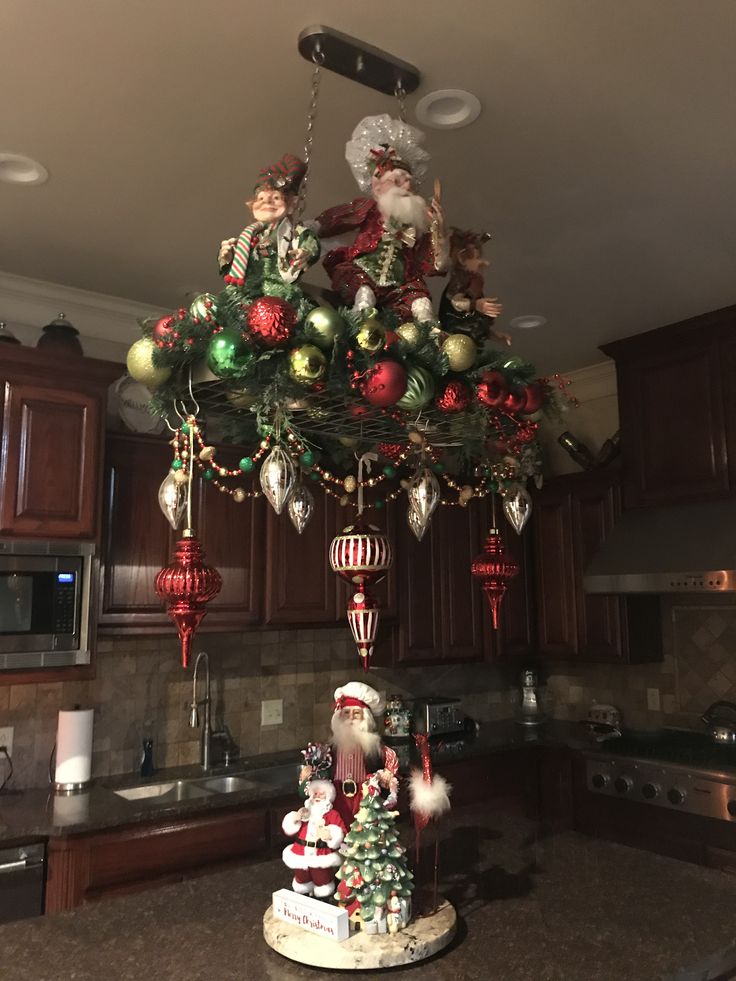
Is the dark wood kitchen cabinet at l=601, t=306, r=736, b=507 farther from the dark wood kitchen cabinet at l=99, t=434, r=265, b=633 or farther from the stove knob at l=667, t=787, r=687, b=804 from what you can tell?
the dark wood kitchen cabinet at l=99, t=434, r=265, b=633

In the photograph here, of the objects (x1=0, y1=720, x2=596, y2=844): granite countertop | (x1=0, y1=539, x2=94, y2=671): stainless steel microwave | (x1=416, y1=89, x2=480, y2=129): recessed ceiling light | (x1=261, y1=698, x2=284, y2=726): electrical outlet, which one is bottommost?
(x1=0, y1=720, x2=596, y2=844): granite countertop

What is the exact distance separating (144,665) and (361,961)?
84.3 inches

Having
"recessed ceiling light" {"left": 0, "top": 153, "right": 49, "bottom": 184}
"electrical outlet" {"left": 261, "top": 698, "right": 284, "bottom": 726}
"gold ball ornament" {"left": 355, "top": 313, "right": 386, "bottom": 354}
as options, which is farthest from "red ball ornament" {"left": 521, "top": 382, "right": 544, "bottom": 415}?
"electrical outlet" {"left": 261, "top": 698, "right": 284, "bottom": 726}

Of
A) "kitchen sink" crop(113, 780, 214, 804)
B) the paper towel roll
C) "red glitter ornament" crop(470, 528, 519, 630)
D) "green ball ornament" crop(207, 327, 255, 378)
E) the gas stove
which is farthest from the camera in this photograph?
the gas stove

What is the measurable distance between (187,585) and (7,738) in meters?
1.95

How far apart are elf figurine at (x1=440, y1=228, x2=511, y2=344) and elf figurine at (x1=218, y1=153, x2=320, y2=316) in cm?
32

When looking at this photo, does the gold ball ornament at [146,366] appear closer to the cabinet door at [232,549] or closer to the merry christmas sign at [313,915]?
the merry christmas sign at [313,915]

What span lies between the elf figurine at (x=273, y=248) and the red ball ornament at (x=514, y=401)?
16.0 inches

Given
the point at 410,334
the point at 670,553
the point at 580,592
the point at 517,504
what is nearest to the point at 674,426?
the point at 670,553

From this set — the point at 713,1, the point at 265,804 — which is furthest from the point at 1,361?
the point at 713,1

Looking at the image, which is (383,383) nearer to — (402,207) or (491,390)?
(491,390)

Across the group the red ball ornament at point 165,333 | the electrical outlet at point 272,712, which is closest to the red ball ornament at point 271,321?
the red ball ornament at point 165,333

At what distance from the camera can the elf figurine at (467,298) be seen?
5.28 feet

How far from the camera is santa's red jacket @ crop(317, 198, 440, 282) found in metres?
1.58
